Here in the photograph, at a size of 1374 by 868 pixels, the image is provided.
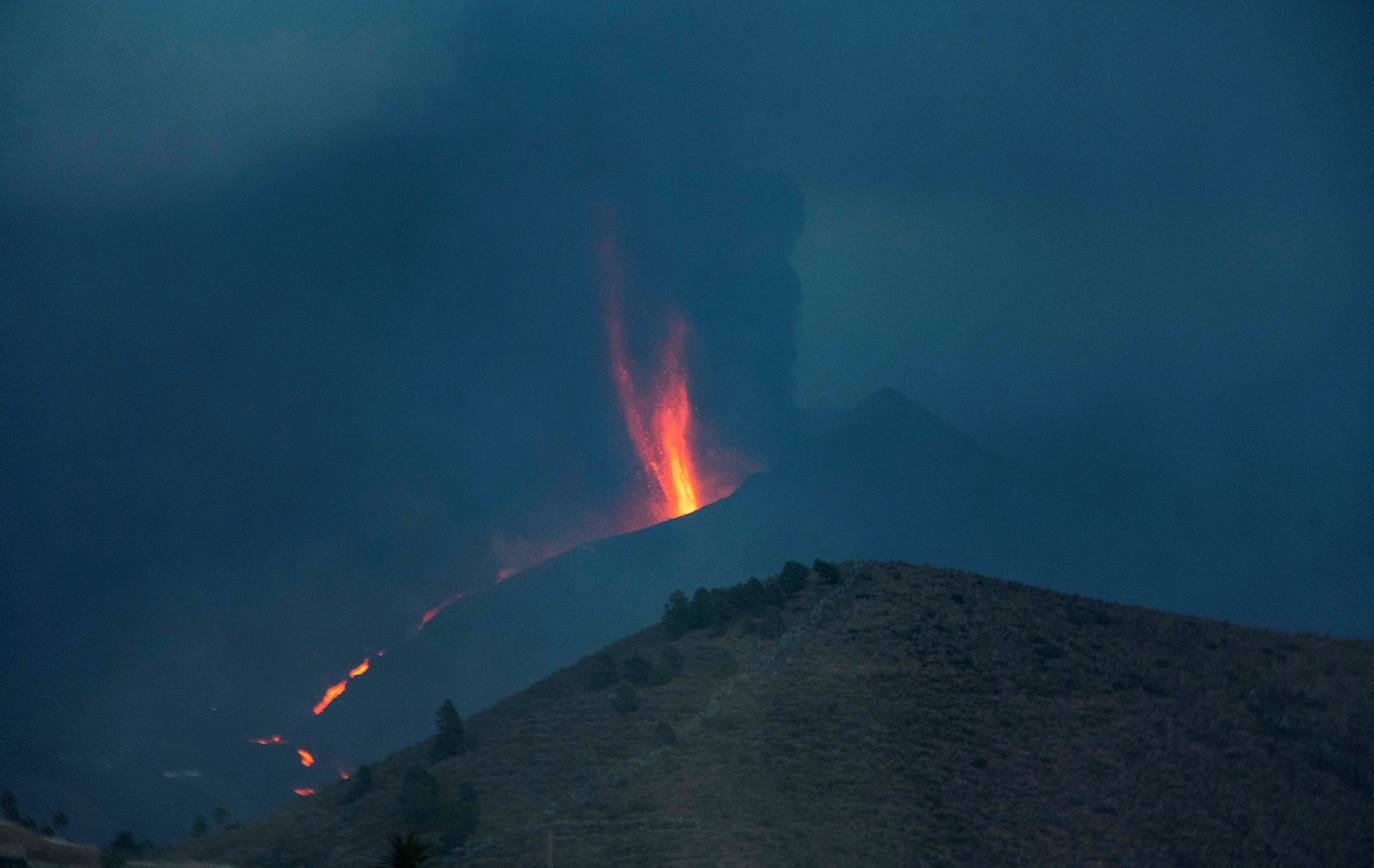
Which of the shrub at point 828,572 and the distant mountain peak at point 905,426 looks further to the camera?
the distant mountain peak at point 905,426

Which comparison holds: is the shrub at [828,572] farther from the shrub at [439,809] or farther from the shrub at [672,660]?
the shrub at [439,809]

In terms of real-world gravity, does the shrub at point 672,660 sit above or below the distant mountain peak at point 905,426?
below

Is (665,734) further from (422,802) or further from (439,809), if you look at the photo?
(422,802)

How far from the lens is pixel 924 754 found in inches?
1220

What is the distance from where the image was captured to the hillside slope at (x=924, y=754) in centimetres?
2767

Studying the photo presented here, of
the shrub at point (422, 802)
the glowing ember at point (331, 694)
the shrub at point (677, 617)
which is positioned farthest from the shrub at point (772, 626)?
the glowing ember at point (331, 694)

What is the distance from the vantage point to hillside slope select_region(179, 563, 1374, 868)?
27672mm

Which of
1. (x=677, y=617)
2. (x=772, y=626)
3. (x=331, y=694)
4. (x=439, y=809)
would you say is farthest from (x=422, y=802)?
(x=331, y=694)

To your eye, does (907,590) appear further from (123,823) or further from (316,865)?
(123,823)

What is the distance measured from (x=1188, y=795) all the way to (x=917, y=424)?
12714 centimetres

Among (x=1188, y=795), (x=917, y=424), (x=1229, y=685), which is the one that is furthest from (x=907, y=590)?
(x=917, y=424)

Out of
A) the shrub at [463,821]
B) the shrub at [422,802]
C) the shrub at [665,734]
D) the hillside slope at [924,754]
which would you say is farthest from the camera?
the shrub at [665,734]

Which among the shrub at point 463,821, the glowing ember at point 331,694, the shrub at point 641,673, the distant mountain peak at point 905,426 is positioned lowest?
the shrub at point 463,821

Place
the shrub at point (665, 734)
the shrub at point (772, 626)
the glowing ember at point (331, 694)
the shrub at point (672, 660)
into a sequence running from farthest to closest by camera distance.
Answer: the glowing ember at point (331, 694), the shrub at point (772, 626), the shrub at point (672, 660), the shrub at point (665, 734)
